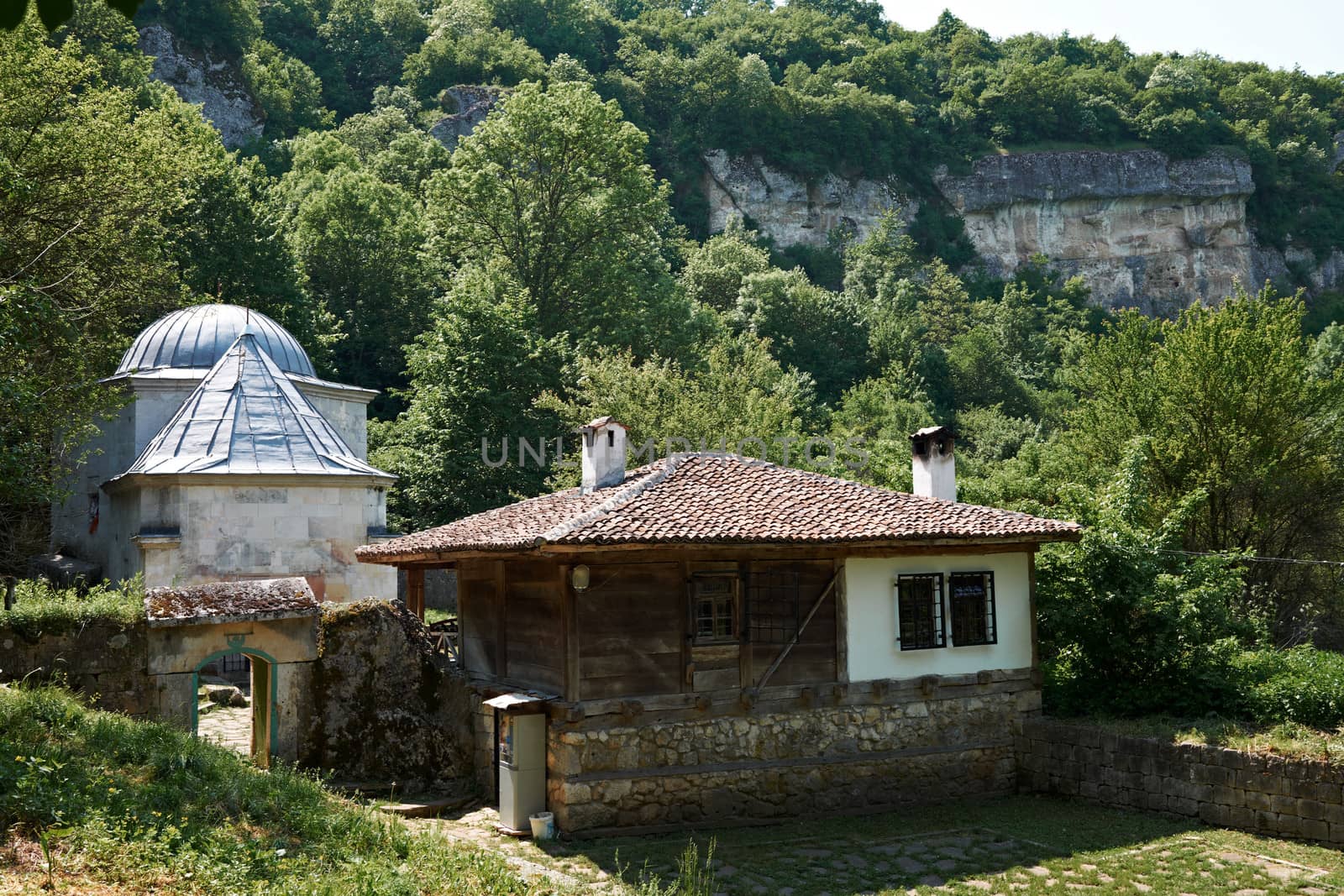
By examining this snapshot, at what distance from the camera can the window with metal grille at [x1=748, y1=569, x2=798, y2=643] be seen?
13.3m

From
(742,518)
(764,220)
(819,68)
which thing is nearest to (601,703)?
(742,518)

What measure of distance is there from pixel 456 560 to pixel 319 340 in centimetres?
2225

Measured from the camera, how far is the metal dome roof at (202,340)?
24266mm

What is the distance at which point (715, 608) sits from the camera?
13.2 m

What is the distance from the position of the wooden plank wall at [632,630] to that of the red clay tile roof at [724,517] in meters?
0.72

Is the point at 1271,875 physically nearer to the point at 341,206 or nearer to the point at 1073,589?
the point at 1073,589

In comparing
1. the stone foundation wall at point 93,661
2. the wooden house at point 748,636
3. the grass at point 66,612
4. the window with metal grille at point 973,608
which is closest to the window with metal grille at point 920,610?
the wooden house at point 748,636

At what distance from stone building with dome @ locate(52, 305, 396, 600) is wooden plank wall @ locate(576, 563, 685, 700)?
30.3ft

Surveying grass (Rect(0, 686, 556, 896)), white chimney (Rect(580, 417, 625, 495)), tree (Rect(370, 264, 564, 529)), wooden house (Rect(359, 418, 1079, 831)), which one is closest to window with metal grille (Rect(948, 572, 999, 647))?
wooden house (Rect(359, 418, 1079, 831))

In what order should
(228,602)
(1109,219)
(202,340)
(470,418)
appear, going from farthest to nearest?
(1109,219), (470,418), (202,340), (228,602)

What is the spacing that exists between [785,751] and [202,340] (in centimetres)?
1743

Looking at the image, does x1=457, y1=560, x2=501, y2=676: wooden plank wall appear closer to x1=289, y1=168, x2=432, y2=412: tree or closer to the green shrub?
the green shrub

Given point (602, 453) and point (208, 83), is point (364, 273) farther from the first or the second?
point (602, 453)

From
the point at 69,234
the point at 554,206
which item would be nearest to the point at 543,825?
the point at 69,234
